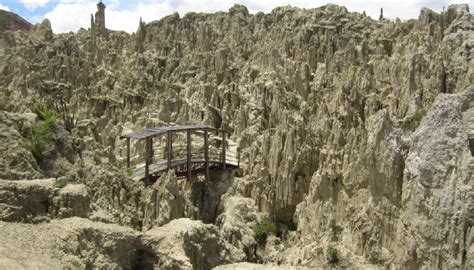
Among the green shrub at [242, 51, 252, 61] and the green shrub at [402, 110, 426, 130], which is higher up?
the green shrub at [242, 51, 252, 61]

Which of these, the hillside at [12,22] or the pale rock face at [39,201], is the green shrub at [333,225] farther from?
the hillside at [12,22]

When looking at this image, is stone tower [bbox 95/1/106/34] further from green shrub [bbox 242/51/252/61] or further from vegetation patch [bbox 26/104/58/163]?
vegetation patch [bbox 26/104/58/163]

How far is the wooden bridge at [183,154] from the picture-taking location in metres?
25.1

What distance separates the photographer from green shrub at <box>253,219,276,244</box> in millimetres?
24500

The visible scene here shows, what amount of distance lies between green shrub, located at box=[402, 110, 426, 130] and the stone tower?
33.3m

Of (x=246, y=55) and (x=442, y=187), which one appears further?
(x=246, y=55)

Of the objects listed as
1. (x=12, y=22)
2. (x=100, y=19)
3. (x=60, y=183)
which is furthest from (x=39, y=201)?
(x=12, y=22)

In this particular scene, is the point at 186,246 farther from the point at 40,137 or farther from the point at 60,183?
the point at 40,137

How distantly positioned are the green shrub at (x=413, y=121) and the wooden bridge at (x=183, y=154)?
328 inches

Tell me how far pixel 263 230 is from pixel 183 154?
19.9ft

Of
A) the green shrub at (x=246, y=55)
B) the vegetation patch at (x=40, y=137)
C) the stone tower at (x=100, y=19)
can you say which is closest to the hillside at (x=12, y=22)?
the stone tower at (x=100, y=19)

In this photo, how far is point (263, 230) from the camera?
24781mm

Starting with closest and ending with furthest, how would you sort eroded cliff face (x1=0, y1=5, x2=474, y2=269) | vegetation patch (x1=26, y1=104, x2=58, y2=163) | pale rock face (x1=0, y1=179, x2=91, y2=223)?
pale rock face (x1=0, y1=179, x2=91, y2=223), eroded cliff face (x1=0, y1=5, x2=474, y2=269), vegetation patch (x1=26, y1=104, x2=58, y2=163)

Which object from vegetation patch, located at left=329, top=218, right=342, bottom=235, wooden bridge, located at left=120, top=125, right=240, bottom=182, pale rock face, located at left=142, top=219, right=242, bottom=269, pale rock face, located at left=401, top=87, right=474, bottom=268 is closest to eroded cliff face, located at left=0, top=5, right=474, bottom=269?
pale rock face, located at left=401, top=87, right=474, bottom=268
